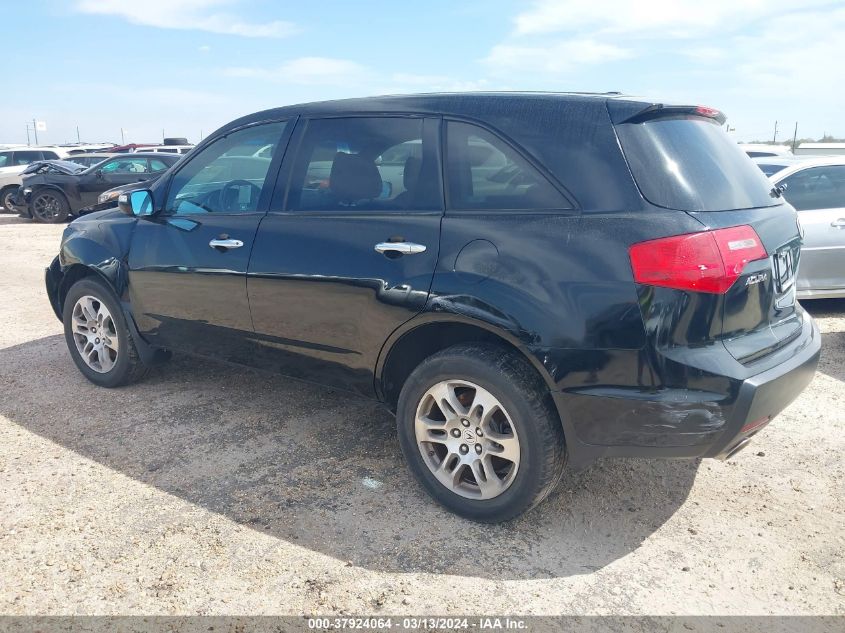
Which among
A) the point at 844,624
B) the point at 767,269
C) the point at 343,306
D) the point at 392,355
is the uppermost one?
the point at 767,269

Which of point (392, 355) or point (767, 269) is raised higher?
point (767, 269)

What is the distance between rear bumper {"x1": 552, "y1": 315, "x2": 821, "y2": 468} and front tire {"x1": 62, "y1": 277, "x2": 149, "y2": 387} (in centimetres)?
306

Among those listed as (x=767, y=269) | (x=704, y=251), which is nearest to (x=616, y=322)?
(x=704, y=251)

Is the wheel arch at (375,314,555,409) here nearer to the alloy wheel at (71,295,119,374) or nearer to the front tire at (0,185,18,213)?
the alloy wheel at (71,295,119,374)

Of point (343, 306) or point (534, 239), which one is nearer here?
point (534, 239)

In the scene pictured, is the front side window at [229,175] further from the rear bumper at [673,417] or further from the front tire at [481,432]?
the rear bumper at [673,417]

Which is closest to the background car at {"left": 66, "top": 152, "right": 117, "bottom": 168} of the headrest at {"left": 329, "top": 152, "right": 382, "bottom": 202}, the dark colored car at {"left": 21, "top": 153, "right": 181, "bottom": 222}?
the dark colored car at {"left": 21, "top": 153, "right": 181, "bottom": 222}

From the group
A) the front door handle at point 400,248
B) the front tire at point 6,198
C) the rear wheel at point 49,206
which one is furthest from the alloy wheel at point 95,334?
the front tire at point 6,198

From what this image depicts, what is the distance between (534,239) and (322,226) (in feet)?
3.82

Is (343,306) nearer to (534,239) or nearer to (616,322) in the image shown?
(534,239)

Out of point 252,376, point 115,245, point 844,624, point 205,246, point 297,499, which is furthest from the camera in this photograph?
point 252,376

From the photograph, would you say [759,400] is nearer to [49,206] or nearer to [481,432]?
[481,432]

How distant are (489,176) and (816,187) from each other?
510cm

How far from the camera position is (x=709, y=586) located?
275 cm
